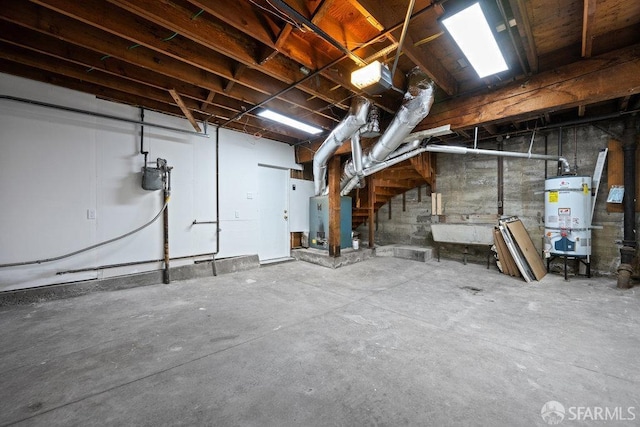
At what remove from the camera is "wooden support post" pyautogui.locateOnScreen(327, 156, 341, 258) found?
4.82 m

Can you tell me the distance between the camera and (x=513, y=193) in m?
4.61

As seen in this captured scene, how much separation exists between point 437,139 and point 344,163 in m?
1.97

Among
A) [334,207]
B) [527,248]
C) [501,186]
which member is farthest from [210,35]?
[501,186]

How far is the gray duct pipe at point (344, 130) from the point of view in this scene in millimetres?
3244

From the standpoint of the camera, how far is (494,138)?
15.9ft

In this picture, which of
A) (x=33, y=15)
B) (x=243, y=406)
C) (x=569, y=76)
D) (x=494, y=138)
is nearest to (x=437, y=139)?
(x=494, y=138)

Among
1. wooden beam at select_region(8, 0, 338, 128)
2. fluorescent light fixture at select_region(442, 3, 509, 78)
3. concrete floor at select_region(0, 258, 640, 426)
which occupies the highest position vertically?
wooden beam at select_region(8, 0, 338, 128)

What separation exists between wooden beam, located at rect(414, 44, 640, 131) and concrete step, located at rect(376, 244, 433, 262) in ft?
9.24

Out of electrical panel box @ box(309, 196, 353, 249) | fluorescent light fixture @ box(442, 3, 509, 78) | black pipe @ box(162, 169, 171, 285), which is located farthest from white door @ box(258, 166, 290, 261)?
fluorescent light fixture @ box(442, 3, 509, 78)

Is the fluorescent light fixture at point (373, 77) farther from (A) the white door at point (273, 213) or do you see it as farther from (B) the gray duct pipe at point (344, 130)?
(A) the white door at point (273, 213)

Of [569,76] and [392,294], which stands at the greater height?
[569,76]

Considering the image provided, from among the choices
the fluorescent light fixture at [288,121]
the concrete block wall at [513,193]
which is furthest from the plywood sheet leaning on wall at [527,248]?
the fluorescent light fixture at [288,121]

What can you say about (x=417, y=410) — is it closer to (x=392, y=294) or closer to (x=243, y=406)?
(x=243, y=406)

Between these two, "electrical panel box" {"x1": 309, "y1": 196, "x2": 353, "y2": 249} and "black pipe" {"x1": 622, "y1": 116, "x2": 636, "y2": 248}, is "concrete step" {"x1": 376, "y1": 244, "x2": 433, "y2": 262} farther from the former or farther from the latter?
"black pipe" {"x1": 622, "y1": 116, "x2": 636, "y2": 248}
